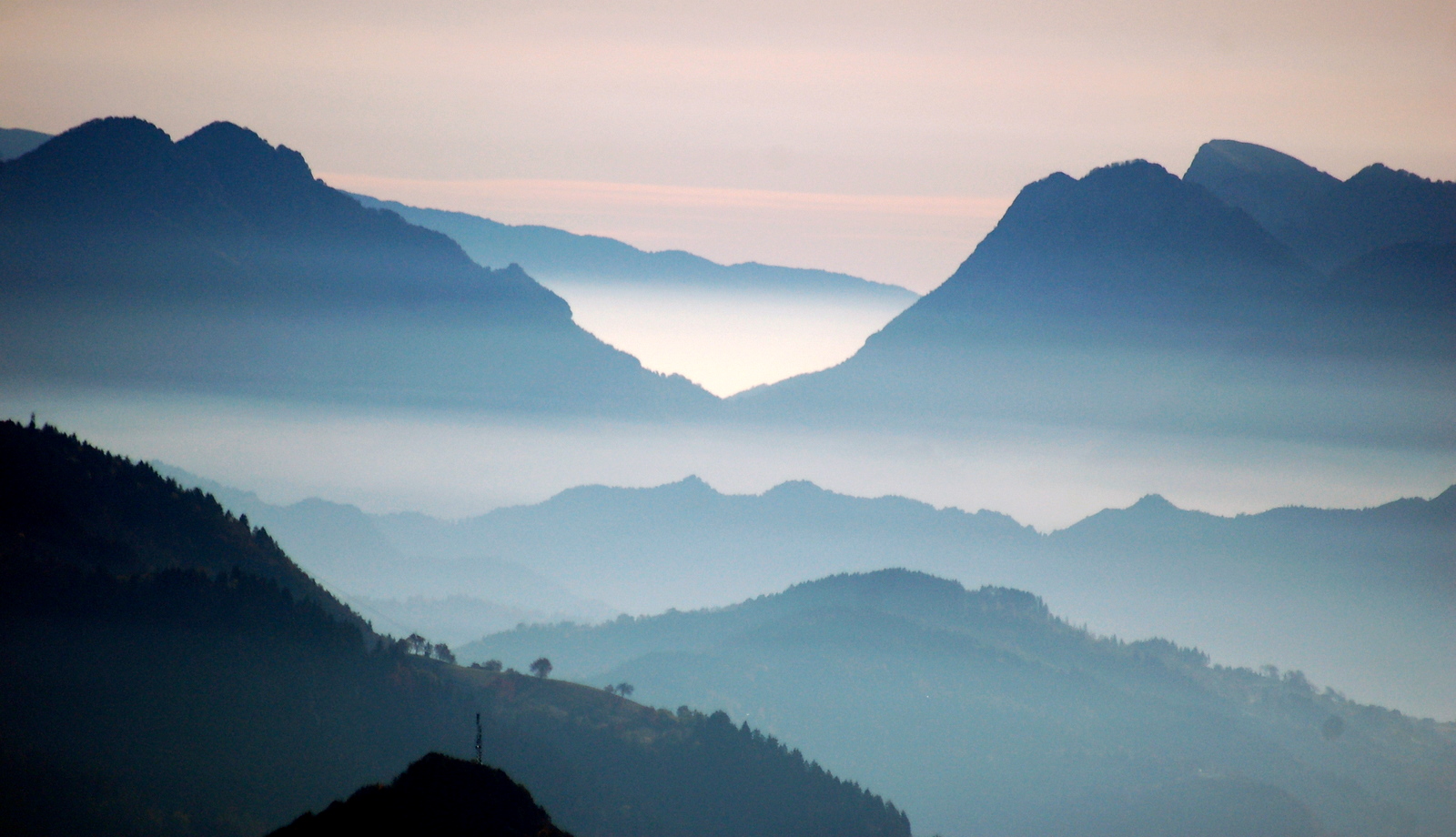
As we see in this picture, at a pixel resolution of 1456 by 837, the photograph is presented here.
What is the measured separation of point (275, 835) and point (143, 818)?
15930 cm

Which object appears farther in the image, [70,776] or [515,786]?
[70,776]

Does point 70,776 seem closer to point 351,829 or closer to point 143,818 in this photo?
point 143,818

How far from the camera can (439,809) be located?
6191 cm

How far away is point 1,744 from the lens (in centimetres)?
19800

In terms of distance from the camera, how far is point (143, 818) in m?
198

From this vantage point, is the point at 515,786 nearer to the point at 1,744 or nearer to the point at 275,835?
the point at 275,835

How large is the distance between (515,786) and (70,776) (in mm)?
162037

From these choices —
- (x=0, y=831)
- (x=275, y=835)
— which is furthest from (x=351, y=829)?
(x=0, y=831)

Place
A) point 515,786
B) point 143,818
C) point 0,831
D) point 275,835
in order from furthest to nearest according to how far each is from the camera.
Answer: point 143,818
point 0,831
point 515,786
point 275,835

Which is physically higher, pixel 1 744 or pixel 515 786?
pixel 515 786

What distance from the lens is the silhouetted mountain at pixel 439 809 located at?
5991 cm

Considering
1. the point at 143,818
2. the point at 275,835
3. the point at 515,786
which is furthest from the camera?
the point at 143,818

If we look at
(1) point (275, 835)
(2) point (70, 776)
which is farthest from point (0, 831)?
(1) point (275, 835)

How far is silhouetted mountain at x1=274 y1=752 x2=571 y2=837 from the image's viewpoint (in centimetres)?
5991
